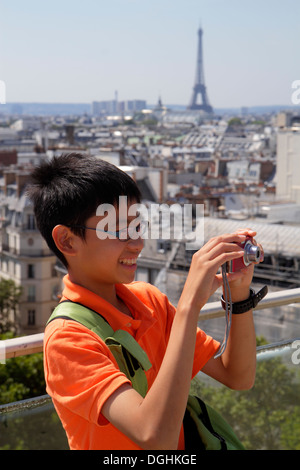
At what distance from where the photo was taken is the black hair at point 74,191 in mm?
1018

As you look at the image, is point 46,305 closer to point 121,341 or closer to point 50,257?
point 50,257

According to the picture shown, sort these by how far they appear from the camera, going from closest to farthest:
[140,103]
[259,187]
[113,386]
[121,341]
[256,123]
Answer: [113,386] → [121,341] → [259,187] → [256,123] → [140,103]

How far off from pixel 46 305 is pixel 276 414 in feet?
48.2

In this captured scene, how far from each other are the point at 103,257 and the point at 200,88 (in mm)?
100365

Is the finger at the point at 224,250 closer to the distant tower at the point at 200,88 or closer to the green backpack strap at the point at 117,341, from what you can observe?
the green backpack strap at the point at 117,341

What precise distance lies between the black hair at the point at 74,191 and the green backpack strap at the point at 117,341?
0.10 m

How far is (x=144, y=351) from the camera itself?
3.43 feet

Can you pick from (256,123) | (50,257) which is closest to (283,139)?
(50,257)

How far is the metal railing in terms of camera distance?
135 centimetres

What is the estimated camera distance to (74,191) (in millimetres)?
1017

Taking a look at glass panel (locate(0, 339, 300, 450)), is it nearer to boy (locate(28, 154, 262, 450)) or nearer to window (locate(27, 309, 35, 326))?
boy (locate(28, 154, 262, 450))

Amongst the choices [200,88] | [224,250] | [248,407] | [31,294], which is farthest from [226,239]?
[200,88]

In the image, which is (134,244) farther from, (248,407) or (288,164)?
(288,164)

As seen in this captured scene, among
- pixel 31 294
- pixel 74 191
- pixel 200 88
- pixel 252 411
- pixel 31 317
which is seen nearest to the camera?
pixel 74 191
